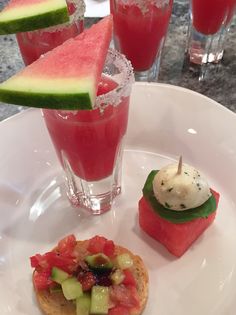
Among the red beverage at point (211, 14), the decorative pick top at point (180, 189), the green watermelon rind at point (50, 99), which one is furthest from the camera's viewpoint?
the red beverage at point (211, 14)

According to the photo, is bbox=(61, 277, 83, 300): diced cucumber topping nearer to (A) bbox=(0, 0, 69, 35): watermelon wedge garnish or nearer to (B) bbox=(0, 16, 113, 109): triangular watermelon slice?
(B) bbox=(0, 16, 113, 109): triangular watermelon slice

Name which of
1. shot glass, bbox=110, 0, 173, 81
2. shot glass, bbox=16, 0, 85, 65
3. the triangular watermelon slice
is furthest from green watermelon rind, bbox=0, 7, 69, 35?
shot glass, bbox=110, 0, 173, 81

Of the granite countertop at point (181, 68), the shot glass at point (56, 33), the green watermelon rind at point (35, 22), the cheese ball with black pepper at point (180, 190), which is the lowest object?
the granite countertop at point (181, 68)

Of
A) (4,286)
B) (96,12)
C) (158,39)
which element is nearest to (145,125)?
(158,39)

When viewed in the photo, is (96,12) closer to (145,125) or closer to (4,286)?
(145,125)

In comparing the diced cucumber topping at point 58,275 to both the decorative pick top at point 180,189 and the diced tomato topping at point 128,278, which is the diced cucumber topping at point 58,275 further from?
the decorative pick top at point 180,189

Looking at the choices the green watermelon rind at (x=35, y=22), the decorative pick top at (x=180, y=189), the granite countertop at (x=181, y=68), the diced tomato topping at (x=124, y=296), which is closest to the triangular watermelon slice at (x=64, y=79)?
the green watermelon rind at (x=35, y=22)
